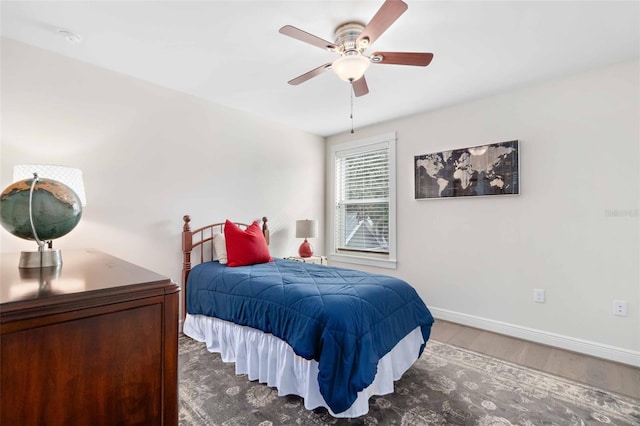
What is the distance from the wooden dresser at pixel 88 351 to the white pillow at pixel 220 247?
205 centimetres

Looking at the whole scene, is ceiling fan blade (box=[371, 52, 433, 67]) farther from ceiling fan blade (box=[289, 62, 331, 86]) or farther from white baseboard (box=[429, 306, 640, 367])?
white baseboard (box=[429, 306, 640, 367])

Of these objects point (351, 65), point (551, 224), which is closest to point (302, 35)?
point (351, 65)

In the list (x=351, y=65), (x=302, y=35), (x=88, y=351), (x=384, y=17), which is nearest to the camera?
(x=88, y=351)

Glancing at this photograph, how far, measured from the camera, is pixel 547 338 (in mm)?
2746

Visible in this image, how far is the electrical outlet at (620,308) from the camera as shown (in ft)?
7.95

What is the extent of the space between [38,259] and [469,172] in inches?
135

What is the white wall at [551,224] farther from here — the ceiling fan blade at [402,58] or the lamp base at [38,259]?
the lamp base at [38,259]

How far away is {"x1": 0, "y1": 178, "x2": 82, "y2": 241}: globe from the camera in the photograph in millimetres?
1005

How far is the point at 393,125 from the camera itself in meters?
3.84

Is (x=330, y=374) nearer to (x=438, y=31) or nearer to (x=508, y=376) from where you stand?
(x=508, y=376)

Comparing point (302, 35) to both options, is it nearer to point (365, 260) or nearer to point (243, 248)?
point (243, 248)

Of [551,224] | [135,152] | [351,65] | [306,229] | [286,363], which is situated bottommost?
[286,363]

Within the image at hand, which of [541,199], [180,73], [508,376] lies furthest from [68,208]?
[541,199]

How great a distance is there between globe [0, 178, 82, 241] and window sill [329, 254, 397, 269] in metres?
3.32
